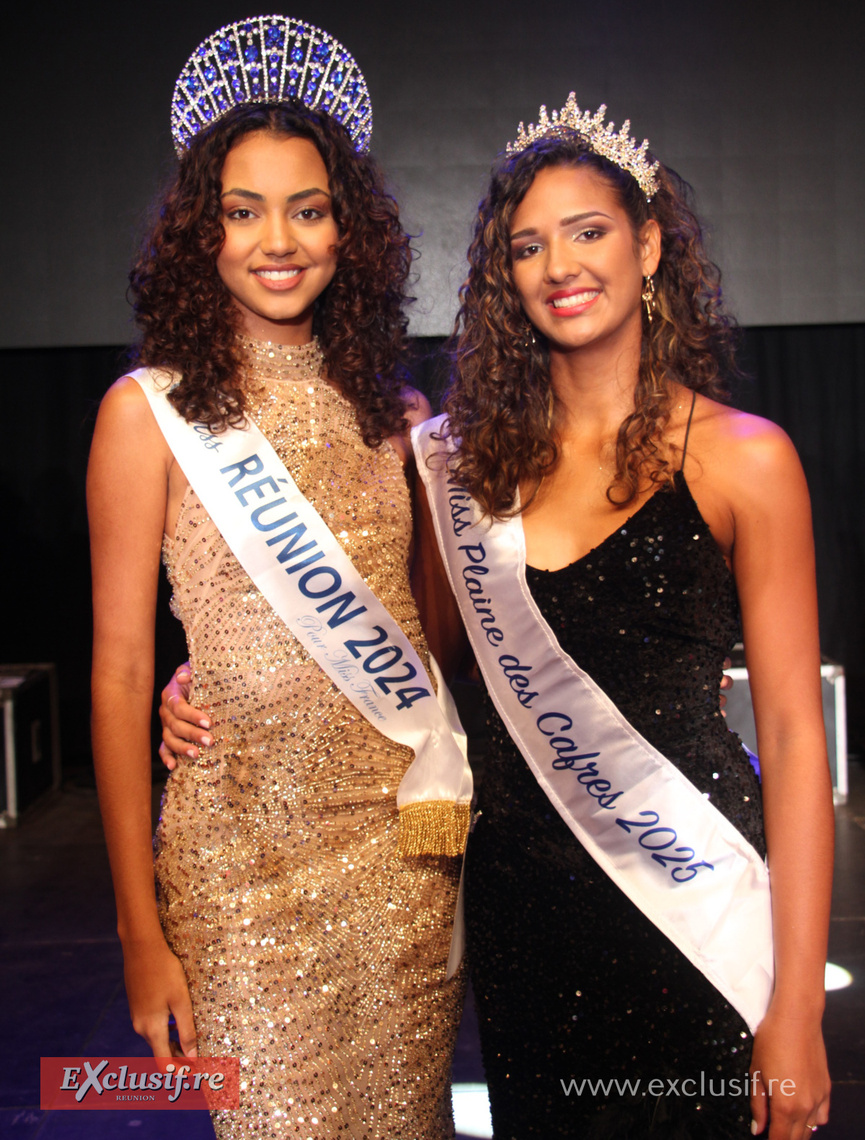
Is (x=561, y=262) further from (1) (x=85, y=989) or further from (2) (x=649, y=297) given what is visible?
(1) (x=85, y=989)

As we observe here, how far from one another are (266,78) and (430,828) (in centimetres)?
103

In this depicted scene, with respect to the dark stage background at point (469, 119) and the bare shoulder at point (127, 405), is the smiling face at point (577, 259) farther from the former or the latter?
the dark stage background at point (469, 119)

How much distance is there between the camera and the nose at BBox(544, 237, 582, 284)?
1214mm

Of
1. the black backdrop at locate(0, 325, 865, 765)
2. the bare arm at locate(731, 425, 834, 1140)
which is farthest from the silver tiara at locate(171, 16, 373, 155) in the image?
the black backdrop at locate(0, 325, 865, 765)

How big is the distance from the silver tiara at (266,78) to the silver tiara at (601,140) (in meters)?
0.28

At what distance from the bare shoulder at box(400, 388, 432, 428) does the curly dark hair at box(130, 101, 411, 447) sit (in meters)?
0.04

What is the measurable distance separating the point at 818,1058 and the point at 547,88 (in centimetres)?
343

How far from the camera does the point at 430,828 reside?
1.27 meters

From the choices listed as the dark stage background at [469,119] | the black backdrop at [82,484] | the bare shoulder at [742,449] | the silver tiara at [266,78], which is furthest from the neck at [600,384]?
the black backdrop at [82,484]

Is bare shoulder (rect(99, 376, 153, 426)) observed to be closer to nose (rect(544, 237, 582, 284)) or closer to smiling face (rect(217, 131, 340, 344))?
smiling face (rect(217, 131, 340, 344))

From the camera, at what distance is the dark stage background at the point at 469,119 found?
3.64m

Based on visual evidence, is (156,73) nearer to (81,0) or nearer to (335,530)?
(81,0)

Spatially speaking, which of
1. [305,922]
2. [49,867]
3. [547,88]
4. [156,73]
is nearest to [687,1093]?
[305,922]
